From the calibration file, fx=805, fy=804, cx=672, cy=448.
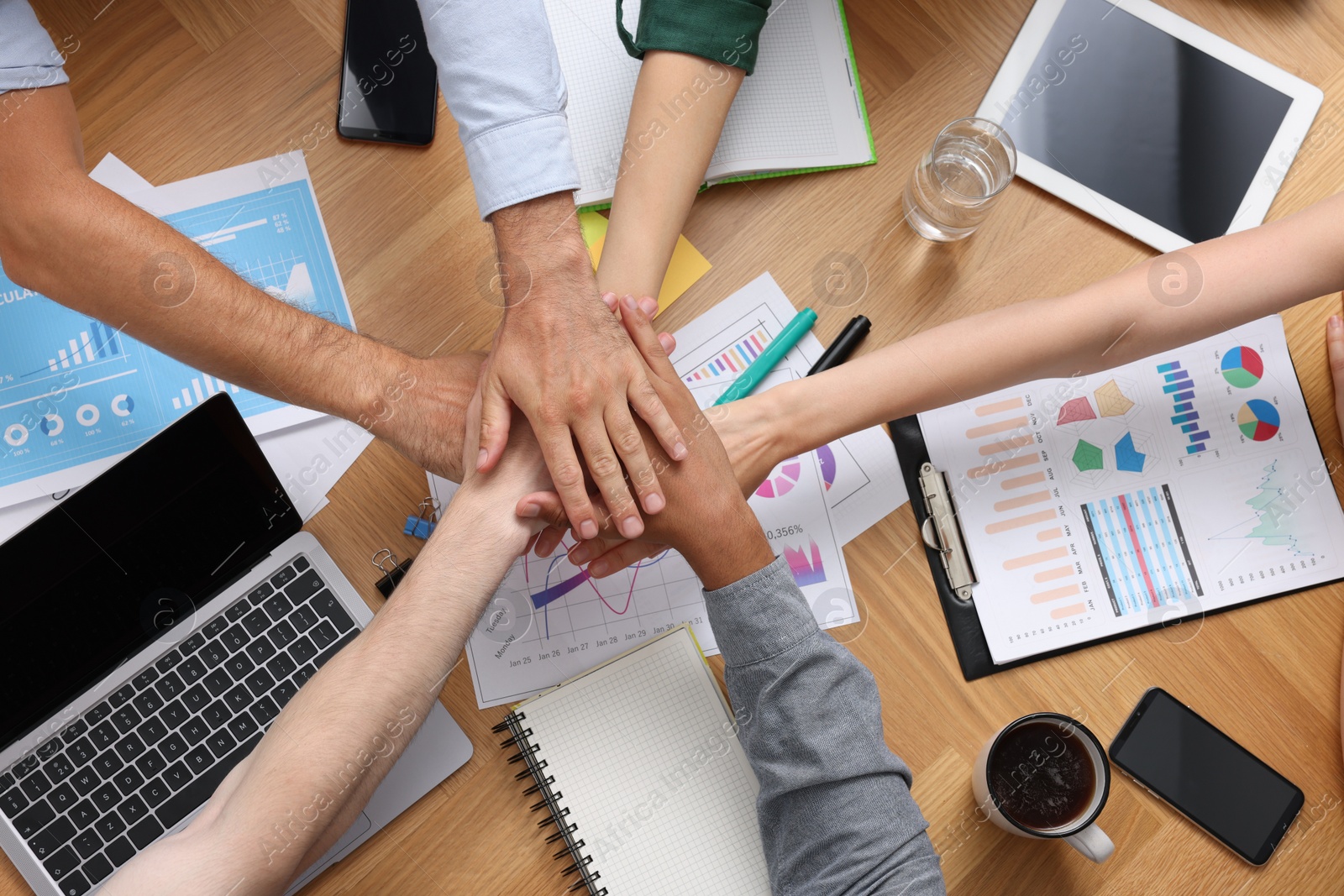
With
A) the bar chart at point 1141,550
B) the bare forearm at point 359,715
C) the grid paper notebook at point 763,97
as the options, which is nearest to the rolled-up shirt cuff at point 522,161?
the grid paper notebook at point 763,97

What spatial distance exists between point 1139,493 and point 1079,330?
0.23 meters

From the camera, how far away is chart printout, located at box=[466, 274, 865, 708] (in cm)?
93

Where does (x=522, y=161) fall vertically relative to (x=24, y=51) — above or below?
below

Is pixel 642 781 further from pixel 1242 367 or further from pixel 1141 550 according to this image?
pixel 1242 367

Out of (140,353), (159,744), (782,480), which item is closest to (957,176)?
(782,480)

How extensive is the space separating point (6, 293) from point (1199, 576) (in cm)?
147

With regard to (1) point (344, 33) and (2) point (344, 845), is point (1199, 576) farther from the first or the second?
(1) point (344, 33)

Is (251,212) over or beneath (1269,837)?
over

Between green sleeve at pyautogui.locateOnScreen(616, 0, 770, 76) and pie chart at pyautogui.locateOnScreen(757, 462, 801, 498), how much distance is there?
1.60ft

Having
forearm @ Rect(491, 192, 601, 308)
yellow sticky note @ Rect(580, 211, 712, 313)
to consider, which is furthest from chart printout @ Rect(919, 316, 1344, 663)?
forearm @ Rect(491, 192, 601, 308)

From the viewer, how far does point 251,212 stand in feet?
→ 3.24

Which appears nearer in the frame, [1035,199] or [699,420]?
[699,420]

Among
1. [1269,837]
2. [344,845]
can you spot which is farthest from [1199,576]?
[344,845]

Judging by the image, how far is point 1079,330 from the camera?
0.93 meters
